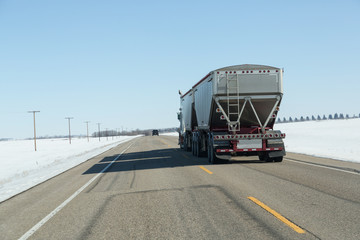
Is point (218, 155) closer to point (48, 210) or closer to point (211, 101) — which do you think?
point (211, 101)

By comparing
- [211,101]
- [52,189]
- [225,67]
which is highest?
[225,67]

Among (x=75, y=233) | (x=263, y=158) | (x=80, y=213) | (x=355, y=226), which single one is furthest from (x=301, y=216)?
(x=263, y=158)

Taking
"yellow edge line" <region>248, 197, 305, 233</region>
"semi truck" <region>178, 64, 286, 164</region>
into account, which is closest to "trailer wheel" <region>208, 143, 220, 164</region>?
"semi truck" <region>178, 64, 286, 164</region>

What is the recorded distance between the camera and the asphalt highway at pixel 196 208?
490cm

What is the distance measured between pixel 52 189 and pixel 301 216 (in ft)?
23.4

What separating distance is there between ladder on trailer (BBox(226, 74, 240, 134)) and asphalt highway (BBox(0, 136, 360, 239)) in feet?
13.1

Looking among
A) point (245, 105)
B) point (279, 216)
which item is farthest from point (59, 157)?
point (279, 216)

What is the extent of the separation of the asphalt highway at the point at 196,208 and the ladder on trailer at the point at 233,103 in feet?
13.1

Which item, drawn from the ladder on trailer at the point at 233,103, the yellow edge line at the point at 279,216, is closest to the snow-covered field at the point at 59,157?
the ladder on trailer at the point at 233,103

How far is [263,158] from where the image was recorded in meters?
14.9

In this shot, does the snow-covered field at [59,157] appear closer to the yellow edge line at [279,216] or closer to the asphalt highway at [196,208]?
the asphalt highway at [196,208]

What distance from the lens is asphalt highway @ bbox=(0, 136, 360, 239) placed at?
4.90 metres

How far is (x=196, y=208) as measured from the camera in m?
6.29

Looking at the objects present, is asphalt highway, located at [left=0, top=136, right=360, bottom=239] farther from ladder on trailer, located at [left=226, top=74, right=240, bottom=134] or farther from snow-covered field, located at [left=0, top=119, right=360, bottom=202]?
ladder on trailer, located at [left=226, top=74, right=240, bottom=134]
